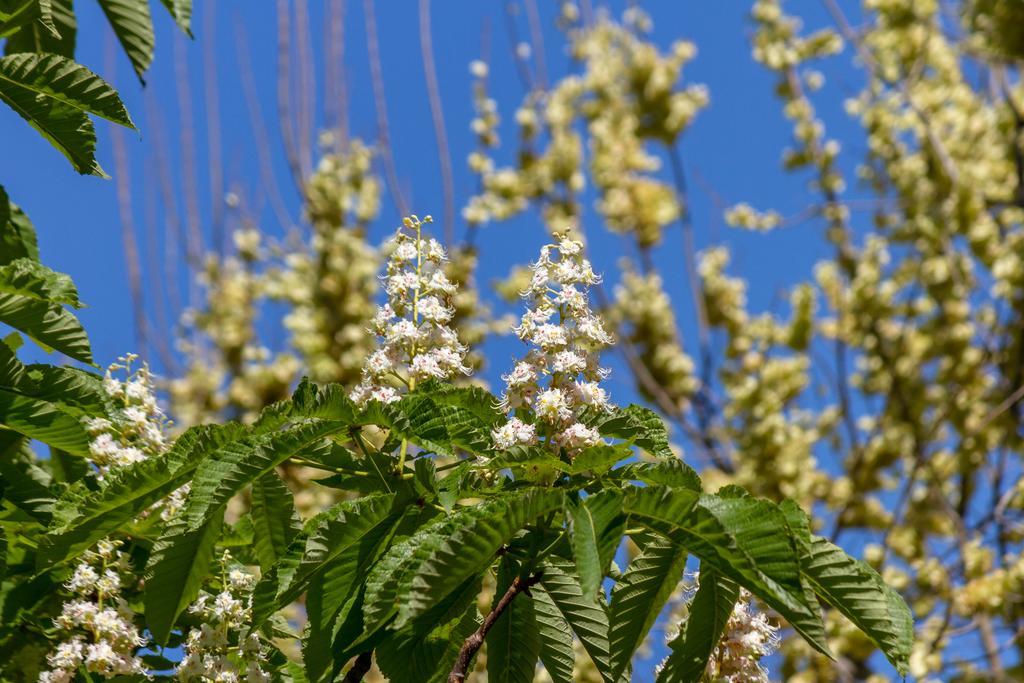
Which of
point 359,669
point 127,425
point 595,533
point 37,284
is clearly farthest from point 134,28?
point 595,533

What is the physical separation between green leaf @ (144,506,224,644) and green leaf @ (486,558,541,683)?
412mm

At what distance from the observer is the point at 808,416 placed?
7.72 m

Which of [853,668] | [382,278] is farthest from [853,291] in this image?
[382,278]

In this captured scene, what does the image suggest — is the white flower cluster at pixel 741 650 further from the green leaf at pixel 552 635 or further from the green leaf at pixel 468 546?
the green leaf at pixel 468 546

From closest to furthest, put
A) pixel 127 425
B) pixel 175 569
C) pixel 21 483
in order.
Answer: pixel 175 569 < pixel 21 483 < pixel 127 425

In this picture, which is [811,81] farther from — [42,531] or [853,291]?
[42,531]

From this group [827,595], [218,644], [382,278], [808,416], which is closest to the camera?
[827,595]

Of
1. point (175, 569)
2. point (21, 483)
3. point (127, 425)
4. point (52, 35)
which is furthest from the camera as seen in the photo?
point (52, 35)

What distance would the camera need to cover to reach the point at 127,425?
6.15 ft

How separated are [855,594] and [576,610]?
39cm

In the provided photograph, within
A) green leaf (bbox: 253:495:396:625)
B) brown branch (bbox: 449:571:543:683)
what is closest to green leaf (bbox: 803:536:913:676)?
brown branch (bbox: 449:571:543:683)

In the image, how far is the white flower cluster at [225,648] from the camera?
1600mm

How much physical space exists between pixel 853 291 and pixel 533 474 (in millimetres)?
6860

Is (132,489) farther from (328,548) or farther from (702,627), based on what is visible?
(702,627)
